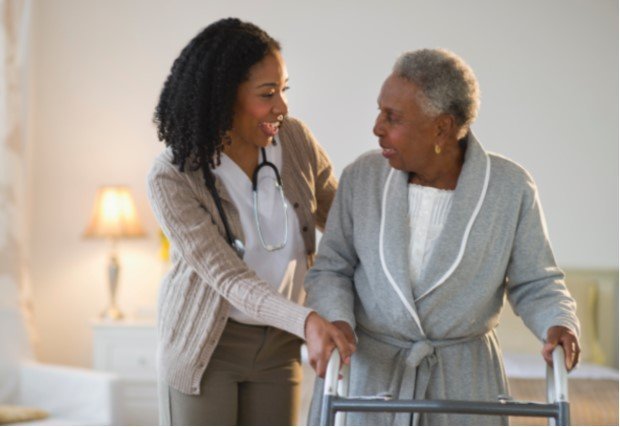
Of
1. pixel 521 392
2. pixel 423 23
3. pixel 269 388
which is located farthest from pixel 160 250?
pixel 269 388

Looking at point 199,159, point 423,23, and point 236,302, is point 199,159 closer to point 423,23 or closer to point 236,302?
point 236,302

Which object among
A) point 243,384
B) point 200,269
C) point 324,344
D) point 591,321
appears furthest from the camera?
point 591,321

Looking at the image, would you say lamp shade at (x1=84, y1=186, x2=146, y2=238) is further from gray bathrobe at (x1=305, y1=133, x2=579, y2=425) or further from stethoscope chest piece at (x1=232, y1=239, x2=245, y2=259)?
gray bathrobe at (x1=305, y1=133, x2=579, y2=425)

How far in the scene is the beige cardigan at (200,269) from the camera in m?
2.15

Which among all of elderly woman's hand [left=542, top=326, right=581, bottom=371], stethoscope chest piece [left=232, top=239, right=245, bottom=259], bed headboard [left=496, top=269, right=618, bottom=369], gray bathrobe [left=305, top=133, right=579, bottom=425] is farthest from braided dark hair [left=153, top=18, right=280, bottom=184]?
bed headboard [left=496, top=269, right=618, bottom=369]

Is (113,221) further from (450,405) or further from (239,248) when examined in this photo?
(450,405)

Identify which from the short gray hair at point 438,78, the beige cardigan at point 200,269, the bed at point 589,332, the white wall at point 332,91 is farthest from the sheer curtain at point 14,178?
the short gray hair at point 438,78

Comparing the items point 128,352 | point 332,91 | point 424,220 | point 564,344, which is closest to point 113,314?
point 128,352

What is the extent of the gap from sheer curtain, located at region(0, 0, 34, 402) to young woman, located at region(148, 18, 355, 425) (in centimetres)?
286

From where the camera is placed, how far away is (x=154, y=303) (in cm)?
557

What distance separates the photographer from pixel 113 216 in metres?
5.24

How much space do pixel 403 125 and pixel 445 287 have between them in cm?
32

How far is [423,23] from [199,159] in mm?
3355

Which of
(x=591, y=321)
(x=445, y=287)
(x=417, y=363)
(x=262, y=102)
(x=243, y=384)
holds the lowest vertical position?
(x=591, y=321)
